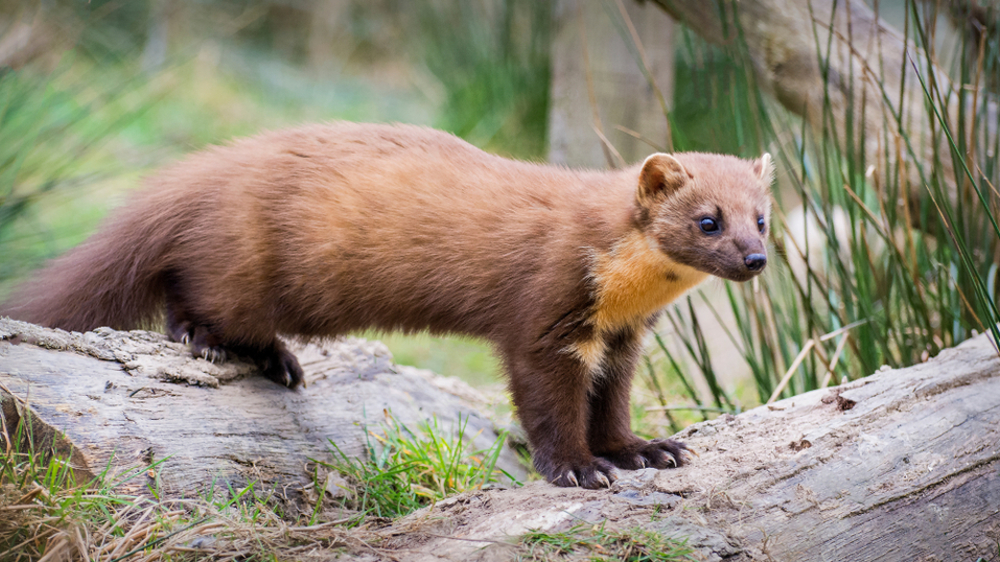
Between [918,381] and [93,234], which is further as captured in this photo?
[93,234]

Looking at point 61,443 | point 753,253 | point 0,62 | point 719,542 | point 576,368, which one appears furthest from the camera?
point 0,62

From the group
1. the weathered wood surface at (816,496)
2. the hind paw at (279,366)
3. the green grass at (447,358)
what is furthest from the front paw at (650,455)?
the green grass at (447,358)

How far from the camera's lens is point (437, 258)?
3746mm

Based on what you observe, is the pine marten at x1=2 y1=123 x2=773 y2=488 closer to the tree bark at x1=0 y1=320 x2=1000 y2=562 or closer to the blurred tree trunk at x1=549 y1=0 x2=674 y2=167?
the tree bark at x1=0 y1=320 x2=1000 y2=562

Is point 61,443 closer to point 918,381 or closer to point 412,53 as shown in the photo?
point 918,381

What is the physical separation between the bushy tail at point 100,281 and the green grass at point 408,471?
1295 millimetres

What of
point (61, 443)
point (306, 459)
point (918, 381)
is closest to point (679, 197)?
point (918, 381)

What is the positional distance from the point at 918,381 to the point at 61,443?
3.51 metres

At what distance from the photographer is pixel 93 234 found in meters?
4.24

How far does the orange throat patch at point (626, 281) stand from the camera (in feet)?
11.5

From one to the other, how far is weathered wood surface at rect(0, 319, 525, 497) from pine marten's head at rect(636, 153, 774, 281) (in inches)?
71.7

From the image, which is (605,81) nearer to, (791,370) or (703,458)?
(791,370)

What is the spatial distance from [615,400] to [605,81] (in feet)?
10.0

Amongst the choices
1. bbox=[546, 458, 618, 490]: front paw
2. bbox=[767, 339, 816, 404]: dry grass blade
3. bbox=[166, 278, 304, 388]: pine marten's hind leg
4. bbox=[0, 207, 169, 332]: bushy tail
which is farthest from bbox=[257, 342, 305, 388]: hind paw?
bbox=[767, 339, 816, 404]: dry grass blade
